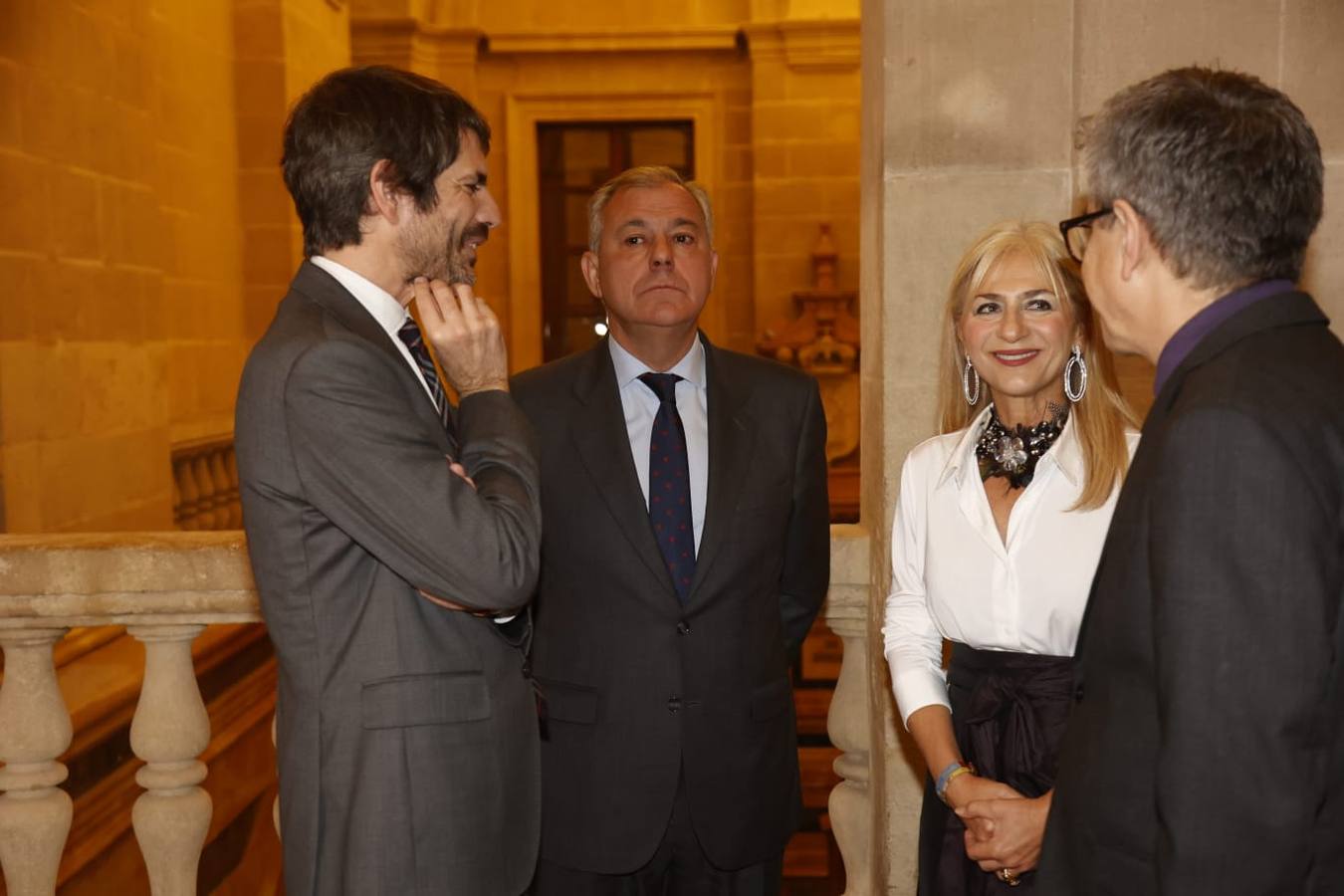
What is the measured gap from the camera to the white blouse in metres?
1.87

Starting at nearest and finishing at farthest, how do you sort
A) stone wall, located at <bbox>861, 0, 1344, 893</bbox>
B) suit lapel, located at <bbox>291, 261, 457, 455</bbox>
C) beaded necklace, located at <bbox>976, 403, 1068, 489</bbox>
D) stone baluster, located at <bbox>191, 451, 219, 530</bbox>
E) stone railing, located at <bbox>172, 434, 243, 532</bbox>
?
suit lapel, located at <bbox>291, 261, 457, 455</bbox>, beaded necklace, located at <bbox>976, 403, 1068, 489</bbox>, stone wall, located at <bbox>861, 0, 1344, 893</bbox>, stone railing, located at <bbox>172, 434, 243, 532</bbox>, stone baluster, located at <bbox>191, 451, 219, 530</bbox>

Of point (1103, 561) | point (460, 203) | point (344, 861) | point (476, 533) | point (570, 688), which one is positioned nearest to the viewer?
point (1103, 561)

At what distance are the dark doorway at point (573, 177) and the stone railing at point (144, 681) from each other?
8.37 meters

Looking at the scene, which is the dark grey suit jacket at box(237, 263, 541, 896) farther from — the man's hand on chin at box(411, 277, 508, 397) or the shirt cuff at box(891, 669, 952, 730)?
the shirt cuff at box(891, 669, 952, 730)

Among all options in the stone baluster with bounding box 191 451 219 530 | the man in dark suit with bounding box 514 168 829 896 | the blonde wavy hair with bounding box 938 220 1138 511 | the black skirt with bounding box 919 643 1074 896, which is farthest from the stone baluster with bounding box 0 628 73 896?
the stone baluster with bounding box 191 451 219 530

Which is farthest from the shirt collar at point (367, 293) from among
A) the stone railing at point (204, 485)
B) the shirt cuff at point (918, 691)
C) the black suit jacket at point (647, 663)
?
the stone railing at point (204, 485)

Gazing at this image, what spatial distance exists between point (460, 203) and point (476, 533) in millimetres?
536

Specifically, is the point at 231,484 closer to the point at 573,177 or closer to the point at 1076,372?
the point at 573,177

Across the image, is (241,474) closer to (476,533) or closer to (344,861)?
(476,533)

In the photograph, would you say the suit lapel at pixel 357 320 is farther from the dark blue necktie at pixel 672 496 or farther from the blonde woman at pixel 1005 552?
the blonde woman at pixel 1005 552

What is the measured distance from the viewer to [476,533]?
5.38 ft

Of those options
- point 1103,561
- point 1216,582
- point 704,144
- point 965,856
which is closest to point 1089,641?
point 1103,561

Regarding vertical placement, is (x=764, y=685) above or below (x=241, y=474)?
below

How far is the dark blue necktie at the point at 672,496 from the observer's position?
2.35 meters
